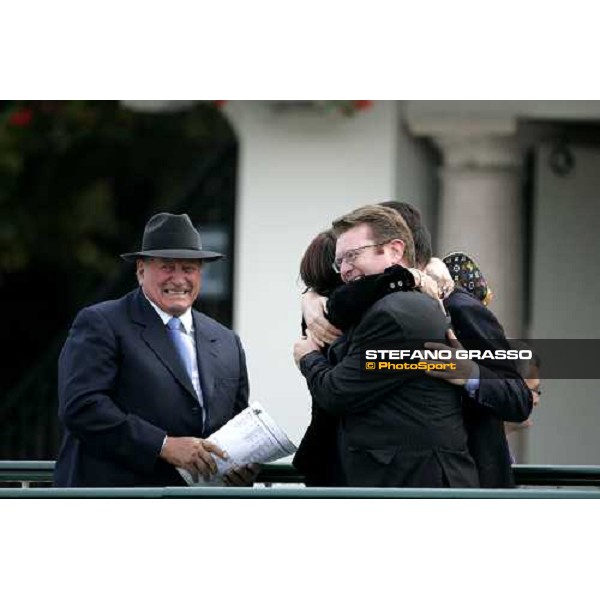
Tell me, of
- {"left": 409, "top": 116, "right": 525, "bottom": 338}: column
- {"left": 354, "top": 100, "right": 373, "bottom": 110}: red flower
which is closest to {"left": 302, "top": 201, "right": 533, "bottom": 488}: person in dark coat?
{"left": 354, "top": 100, "right": 373, "bottom": 110}: red flower

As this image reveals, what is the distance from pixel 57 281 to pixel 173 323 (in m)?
7.69

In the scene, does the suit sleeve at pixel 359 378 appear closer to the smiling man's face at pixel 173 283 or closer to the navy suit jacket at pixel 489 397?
the navy suit jacket at pixel 489 397

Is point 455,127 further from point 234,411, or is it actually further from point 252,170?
point 234,411

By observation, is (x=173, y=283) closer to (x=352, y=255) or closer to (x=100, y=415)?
(x=100, y=415)

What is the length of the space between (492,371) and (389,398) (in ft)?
0.88

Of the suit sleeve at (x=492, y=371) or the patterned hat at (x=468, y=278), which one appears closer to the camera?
the suit sleeve at (x=492, y=371)

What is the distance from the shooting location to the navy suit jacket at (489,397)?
16.1 ft

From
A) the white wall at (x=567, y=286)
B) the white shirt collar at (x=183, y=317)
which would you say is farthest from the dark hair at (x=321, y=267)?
the white wall at (x=567, y=286)

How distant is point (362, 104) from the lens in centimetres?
856

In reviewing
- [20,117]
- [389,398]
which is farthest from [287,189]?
[389,398]

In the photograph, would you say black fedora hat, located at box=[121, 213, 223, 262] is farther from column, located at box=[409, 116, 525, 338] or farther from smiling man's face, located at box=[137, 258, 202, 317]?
column, located at box=[409, 116, 525, 338]

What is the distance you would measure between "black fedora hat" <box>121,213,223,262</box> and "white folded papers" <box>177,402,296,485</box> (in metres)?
0.44

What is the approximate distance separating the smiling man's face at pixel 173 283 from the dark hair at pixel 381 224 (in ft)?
1.71

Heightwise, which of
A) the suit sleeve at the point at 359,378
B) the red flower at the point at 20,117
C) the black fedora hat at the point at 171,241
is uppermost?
the red flower at the point at 20,117
